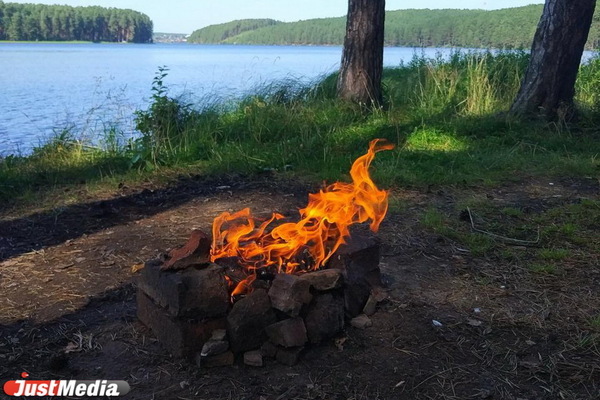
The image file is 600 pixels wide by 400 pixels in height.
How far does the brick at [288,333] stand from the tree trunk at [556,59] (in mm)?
6328

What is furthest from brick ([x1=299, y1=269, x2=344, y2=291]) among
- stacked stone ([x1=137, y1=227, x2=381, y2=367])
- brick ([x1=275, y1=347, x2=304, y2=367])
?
brick ([x1=275, y1=347, x2=304, y2=367])

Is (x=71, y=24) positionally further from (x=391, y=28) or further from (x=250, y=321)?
(x=250, y=321)

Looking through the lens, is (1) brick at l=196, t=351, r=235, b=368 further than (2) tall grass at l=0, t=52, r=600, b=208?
No

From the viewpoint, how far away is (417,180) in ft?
18.9

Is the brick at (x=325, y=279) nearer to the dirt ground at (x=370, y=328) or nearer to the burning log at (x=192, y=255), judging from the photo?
the dirt ground at (x=370, y=328)

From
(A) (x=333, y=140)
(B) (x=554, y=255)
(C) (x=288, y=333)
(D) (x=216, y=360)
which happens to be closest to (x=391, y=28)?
(A) (x=333, y=140)

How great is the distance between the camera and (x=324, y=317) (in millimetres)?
2771

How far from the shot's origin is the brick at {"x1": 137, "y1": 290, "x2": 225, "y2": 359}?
2.63m

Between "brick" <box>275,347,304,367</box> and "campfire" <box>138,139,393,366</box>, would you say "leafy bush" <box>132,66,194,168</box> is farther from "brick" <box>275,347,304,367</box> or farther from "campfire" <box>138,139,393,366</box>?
"brick" <box>275,347,304,367</box>

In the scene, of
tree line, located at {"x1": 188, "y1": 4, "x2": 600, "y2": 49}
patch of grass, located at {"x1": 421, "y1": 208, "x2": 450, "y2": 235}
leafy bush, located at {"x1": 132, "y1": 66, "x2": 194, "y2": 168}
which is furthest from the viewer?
tree line, located at {"x1": 188, "y1": 4, "x2": 600, "y2": 49}

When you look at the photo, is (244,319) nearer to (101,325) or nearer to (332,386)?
(332,386)

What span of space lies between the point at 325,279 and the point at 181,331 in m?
0.75

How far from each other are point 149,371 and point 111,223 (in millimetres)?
2312

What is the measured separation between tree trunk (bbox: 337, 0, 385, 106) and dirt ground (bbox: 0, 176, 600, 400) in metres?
4.33
